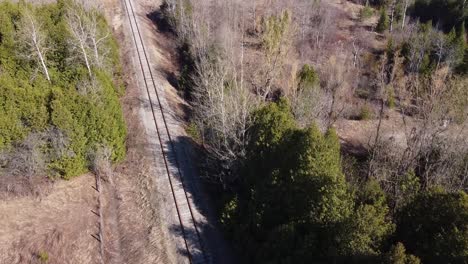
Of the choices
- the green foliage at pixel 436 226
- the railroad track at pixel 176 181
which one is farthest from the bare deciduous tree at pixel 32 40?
the green foliage at pixel 436 226

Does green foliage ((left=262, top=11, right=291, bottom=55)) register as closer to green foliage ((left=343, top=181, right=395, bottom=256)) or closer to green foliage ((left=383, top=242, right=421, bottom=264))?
green foliage ((left=343, top=181, right=395, bottom=256))

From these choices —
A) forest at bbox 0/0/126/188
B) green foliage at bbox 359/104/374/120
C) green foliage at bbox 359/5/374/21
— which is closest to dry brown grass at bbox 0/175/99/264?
forest at bbox 0/0/126/188

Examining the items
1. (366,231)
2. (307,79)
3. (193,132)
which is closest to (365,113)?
(307,79)

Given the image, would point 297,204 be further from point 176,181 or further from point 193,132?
point 193,132

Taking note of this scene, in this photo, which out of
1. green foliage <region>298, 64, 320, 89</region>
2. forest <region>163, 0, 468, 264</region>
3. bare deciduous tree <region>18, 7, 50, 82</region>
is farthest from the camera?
green foliage <region>298, 64, 320, 89</region>

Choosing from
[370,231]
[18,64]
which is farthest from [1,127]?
[370,231]

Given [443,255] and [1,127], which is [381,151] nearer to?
A: [443,255]

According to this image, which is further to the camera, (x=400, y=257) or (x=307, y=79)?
(x=307, y=79)
